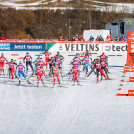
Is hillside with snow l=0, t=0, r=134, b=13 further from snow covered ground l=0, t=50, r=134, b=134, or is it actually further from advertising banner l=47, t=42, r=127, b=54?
snow covered ground l=0, t=50, r=134, b=134

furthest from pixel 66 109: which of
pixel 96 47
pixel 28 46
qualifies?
pixel 28 46

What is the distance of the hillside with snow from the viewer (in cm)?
8162

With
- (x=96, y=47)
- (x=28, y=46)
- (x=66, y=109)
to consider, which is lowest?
(x=66, y=109)

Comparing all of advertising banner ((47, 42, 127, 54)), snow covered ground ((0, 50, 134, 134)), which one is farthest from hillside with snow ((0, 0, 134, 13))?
snow covered ground ((0, 50, 134, 134))

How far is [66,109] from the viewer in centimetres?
1373

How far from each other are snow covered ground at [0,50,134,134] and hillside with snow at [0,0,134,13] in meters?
63.9

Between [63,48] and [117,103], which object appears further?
[63,48]

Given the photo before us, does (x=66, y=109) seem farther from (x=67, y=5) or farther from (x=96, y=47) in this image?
(x=67, y=5)

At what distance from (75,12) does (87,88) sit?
204 feet

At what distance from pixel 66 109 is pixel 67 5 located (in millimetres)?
73044

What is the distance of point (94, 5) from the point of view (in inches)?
3438

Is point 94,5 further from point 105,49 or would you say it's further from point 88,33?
point 105,49

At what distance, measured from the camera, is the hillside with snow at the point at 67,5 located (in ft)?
268

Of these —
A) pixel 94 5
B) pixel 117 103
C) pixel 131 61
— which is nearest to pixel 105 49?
pixel 131 61
